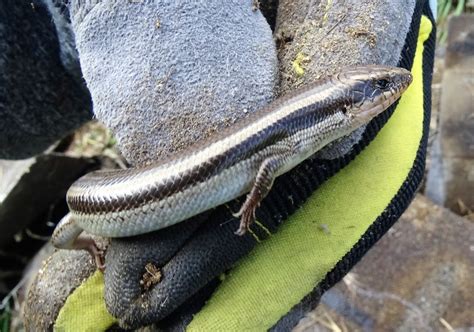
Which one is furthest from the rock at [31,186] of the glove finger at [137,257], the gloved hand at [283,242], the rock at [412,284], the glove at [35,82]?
the glove finger at [137,257]

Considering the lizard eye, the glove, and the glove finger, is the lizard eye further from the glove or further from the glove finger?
the glove

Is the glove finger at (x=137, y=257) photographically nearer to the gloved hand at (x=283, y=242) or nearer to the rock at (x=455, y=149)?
the gloved hand at (x=283, y=242)

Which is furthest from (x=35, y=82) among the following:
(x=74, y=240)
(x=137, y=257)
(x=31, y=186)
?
(x=31, y=186)

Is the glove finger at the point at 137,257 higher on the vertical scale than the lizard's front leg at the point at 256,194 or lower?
lower

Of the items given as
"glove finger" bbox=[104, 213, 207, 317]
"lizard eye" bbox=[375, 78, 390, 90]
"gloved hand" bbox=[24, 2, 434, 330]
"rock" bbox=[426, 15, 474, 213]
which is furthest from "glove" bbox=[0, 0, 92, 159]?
"rock" bbox=[426, 15, 474, 213]

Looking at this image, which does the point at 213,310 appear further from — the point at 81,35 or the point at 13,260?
the point at 13,260

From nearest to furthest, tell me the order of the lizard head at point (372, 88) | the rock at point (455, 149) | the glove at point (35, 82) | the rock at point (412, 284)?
the lizard head at point (372, 88) < the glove at point (35, 82) < the rock at point (412, 284) < the rock at point (455, 149)
